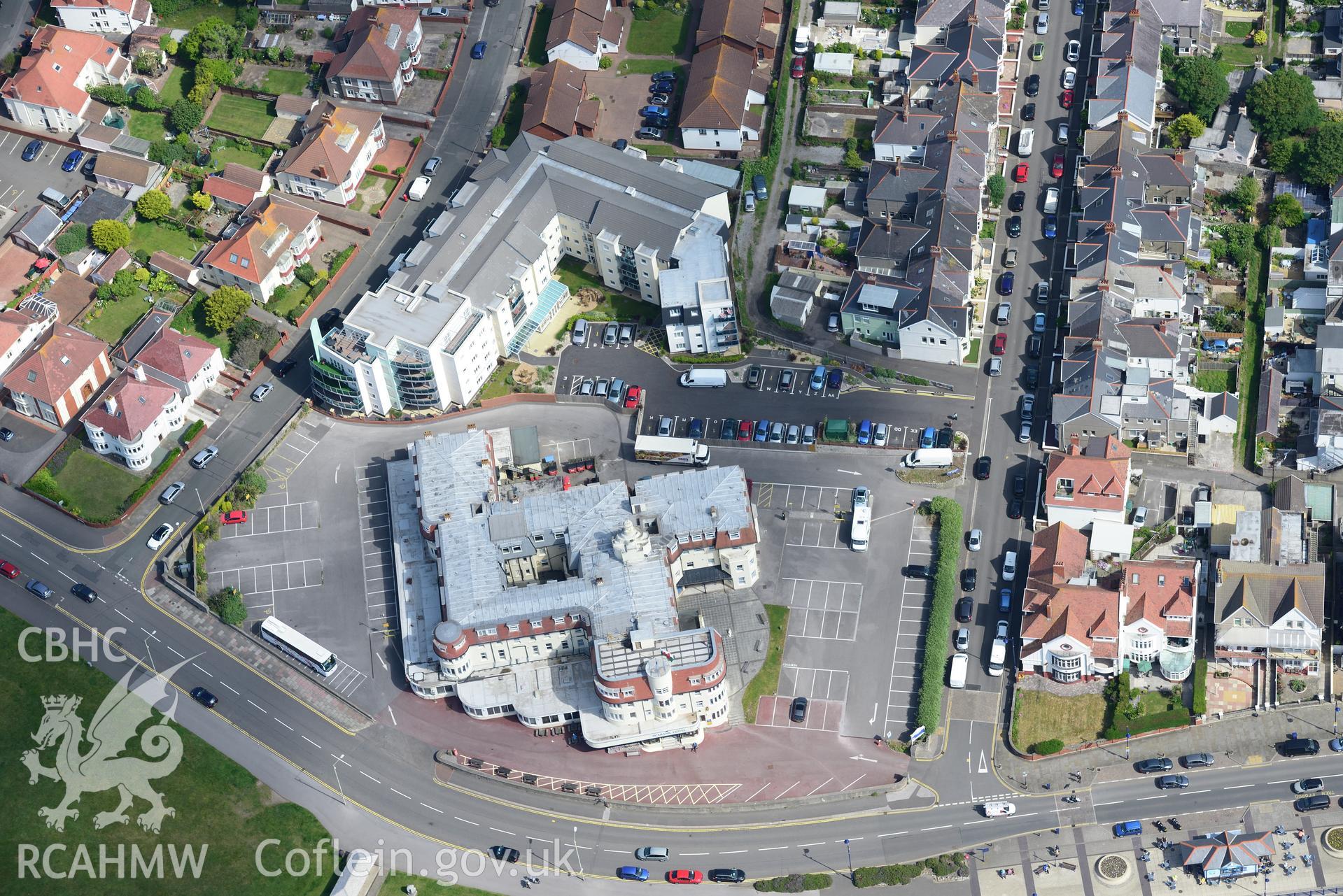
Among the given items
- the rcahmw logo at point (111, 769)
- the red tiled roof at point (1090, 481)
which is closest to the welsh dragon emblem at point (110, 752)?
the rcahmw logo at point (111, 769)

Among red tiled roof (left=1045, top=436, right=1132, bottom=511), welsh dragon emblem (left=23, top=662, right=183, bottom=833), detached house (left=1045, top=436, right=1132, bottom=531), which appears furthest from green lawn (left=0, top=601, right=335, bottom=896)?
red tiled roof (left=1045, top=436, right=1132, bottom=511)

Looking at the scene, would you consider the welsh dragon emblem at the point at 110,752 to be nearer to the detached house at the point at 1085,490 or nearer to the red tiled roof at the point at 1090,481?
the detached house at the point at 1085,490

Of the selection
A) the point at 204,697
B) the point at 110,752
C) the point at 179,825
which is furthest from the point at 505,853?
the point at 110,752

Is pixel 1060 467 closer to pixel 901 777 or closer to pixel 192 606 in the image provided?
pixel 901 777

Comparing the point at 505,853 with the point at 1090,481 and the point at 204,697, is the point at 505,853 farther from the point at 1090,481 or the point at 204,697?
Result: the point at 1090,481

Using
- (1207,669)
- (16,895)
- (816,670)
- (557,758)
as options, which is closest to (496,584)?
(557,758)
